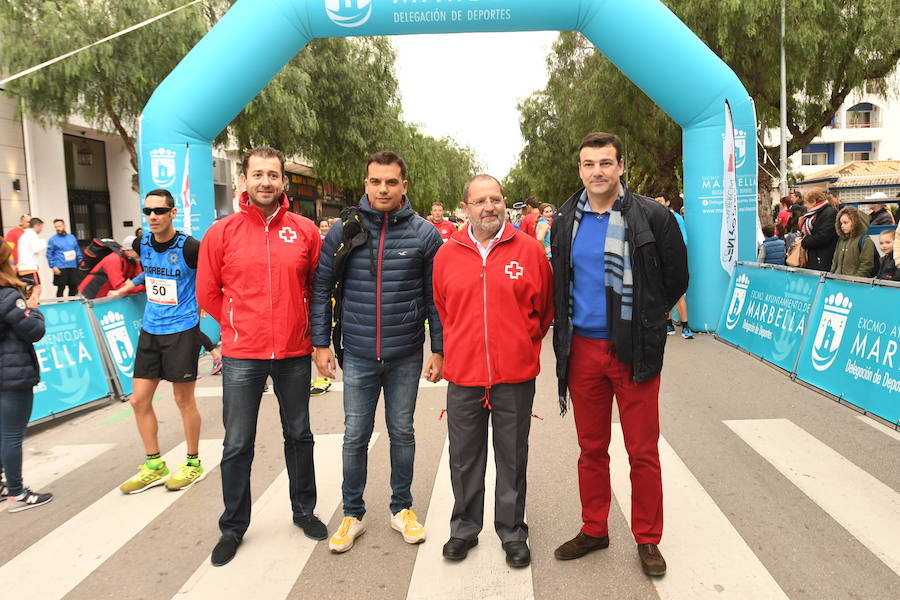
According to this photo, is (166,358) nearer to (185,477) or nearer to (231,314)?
(185,477)

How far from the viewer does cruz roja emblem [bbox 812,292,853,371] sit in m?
6.30

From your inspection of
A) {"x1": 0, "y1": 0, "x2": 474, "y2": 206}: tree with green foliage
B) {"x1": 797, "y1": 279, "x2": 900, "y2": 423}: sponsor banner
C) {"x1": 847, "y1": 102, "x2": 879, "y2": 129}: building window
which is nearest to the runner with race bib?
{"x1": 797, "y1": 279, "x2": 900, "y2": 423}: sponsor banner

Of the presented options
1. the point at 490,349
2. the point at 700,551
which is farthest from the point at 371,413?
the point at 700,551

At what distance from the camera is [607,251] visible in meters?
3.29

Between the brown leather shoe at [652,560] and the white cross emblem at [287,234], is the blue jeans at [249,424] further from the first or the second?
the brown leather shoe at [652,560]

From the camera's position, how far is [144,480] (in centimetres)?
459

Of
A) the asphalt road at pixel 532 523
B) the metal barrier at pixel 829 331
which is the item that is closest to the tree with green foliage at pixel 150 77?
the asphalt road at pixel 532 523

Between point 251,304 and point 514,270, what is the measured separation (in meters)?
1.45

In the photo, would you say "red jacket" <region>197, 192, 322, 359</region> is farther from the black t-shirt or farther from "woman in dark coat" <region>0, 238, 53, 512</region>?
"woman in dark coat" <region>0, 238, 53, 512</region>

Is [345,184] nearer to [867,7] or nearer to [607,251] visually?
[867,7]

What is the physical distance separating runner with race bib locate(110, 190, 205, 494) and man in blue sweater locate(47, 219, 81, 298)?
11892 mm

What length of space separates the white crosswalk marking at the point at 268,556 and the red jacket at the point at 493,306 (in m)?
1.31

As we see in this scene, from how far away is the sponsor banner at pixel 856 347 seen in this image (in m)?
5.46

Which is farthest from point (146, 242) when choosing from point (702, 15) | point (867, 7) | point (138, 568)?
point (867, 7)
